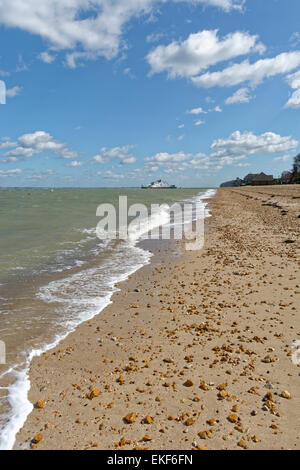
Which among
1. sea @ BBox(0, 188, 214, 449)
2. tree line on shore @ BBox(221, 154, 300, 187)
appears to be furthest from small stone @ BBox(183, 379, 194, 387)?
tree line on shore @ BBox(221, 154, 300, 187)

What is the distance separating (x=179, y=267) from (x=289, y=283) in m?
3.64

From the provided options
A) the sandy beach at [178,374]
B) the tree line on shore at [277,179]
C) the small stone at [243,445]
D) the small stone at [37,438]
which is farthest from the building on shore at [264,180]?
the small stone at [37,438]

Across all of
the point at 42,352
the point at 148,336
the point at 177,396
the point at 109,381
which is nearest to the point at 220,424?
the point at 177,396

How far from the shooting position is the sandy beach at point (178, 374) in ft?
10.5

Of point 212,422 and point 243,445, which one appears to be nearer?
point 243,445

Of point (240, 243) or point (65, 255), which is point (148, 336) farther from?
point (240, 243)

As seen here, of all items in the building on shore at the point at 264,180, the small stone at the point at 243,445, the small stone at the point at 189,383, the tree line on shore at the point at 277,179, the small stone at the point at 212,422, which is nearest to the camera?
the small stone at the point at 243,445

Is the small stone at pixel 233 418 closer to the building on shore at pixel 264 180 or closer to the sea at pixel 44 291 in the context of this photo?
the sea at pixel 44 291

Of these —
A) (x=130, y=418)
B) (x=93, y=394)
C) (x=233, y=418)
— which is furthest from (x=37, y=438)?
(x=233, y=418)

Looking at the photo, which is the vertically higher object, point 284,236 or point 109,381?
point 284,236

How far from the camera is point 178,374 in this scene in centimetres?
425

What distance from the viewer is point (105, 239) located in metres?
16.4

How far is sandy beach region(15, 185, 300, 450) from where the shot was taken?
126 inches

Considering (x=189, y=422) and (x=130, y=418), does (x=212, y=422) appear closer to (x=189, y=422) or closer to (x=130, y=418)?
(x=189, y=422)
